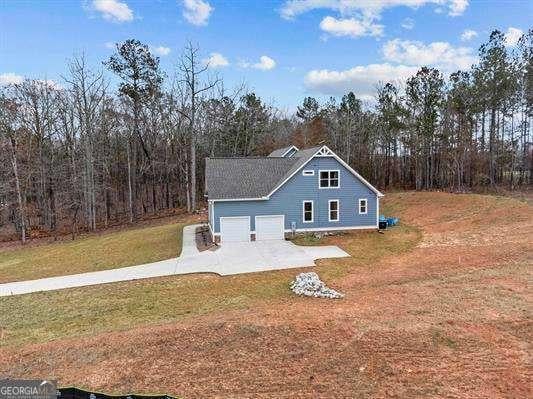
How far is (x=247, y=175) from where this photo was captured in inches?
923

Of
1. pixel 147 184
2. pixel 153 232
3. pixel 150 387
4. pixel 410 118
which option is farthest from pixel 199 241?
pixel 410 118

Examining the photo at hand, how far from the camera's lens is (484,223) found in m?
21.0

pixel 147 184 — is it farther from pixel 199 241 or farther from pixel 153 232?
pixel 199 241

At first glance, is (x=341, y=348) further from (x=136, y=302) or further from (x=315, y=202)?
(x=315, y=202)

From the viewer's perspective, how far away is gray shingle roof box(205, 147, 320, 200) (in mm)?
21766

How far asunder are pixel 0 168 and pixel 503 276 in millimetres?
34889

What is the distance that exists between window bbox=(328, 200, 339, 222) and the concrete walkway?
3.30 m

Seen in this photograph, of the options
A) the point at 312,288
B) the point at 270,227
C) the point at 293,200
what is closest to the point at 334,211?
the point at 293,200

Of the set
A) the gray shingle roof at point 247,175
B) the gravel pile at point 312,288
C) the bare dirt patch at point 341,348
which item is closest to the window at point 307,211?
the gray shingle roof at point 247,175

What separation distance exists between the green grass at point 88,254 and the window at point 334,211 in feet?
30.1

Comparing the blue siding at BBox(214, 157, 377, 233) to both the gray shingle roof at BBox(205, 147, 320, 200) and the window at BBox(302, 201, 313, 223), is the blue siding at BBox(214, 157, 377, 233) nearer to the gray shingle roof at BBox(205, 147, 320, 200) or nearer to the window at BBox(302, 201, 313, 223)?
the window at BBox(302, 201, 313, 223)

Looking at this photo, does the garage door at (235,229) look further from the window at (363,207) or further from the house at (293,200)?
the window at (363,207)

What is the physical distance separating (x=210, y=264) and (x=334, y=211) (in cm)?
892

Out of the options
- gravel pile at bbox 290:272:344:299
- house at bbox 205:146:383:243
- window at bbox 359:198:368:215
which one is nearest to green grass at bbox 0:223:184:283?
house at bbox 205:146:383:243
